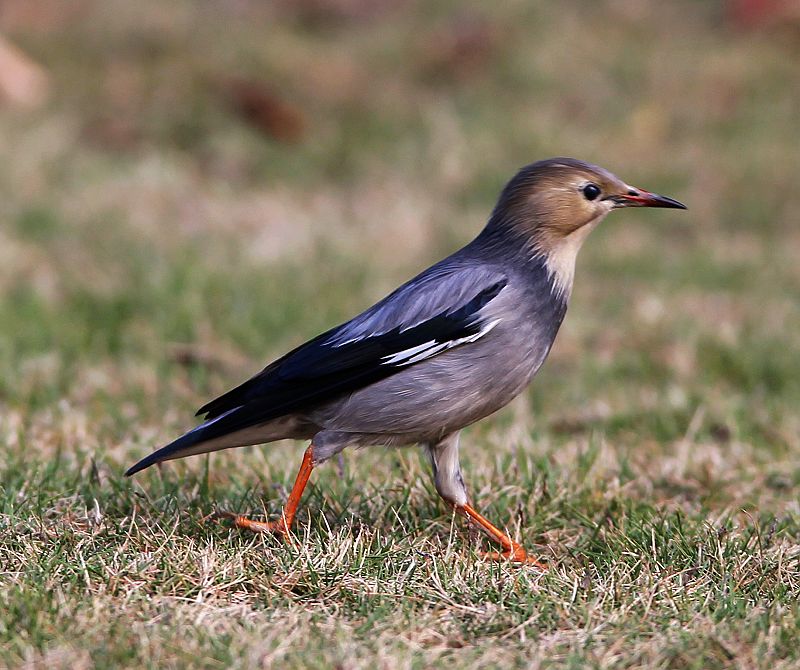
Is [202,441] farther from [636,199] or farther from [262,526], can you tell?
[636,199]

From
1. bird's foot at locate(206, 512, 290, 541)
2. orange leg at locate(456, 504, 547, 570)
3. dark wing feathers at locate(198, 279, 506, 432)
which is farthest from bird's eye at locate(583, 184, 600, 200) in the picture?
bird's foot at locate(206, 512, 290, 541)

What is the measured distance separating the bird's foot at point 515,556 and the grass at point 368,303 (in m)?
0.08

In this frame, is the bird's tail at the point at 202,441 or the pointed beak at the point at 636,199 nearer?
the bird's tail at the point at 202,441

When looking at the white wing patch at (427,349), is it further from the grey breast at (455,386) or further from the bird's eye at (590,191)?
the bird's eye at (590,191)

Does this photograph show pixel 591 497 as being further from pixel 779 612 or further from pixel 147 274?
pixel 147 274

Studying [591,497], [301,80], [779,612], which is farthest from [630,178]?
[779,612]

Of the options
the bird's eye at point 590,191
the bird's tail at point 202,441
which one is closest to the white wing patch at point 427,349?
the bird's tail at point 202,441

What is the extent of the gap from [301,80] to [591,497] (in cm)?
959

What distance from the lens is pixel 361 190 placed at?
11.5 metres

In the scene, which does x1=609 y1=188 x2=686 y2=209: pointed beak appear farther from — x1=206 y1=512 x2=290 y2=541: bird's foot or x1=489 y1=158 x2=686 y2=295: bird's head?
x1=206 y1=512 x2=290 y2=541: bird's foot

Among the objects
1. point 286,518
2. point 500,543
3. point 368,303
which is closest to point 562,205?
point 500,543

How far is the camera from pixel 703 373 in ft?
24.4

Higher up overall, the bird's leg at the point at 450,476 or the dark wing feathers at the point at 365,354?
the dark wing feathers at the point at 365,354

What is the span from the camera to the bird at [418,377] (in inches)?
169
